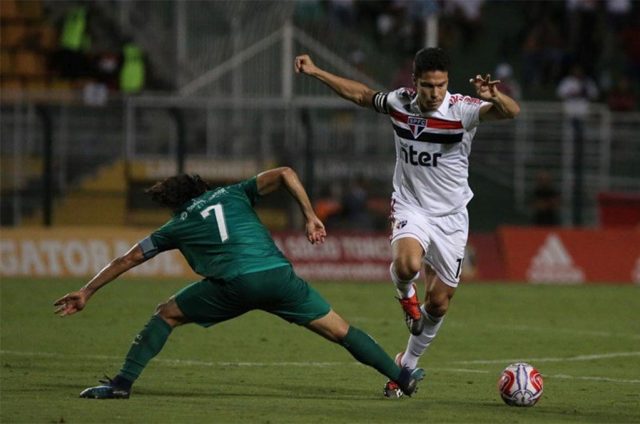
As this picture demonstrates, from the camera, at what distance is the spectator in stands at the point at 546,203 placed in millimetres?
25453

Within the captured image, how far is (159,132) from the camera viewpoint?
24.7m

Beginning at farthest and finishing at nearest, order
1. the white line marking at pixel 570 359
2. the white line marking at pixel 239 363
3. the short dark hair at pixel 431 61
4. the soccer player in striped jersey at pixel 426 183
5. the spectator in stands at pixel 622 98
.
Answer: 1. the spectator in stands at pixel 622 98
2. the white line marking at pixel 570 359
3. the white line marking at pixel 239 363
4. the soccer player in striped jersey at pixel 426 183
5. the short dark hair at pixel 431 61

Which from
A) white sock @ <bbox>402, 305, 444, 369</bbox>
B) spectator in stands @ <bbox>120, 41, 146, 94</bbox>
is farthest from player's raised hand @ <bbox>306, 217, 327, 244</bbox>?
spectator in stands @ <bbox>120, 41, 146, 94</bbox>

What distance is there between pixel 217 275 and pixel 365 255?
14075 mm

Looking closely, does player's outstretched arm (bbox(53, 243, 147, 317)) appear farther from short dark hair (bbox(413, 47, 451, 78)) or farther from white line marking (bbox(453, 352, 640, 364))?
white line marking (bbox(453, 352, 640, 364))

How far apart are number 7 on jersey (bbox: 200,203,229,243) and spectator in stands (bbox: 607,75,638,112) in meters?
20.9

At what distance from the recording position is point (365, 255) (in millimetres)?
24078

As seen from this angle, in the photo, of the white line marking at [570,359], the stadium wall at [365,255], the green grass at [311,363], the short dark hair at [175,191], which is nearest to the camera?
the green grass at [311,363]

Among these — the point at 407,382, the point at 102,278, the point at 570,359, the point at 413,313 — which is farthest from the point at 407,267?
the point at 570,359

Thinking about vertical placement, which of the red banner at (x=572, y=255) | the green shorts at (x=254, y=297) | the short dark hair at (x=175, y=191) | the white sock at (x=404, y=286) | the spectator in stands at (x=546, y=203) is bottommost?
the red banner at (x=572, y=255)

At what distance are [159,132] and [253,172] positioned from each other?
177 cm

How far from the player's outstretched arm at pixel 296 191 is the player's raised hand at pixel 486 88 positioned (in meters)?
1.47

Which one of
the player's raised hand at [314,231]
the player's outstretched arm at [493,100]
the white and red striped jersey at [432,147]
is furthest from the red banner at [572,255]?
the player's raised hand at [314,231]

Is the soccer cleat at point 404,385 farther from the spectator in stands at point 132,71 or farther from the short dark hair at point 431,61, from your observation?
the spectator in stands at point 132,71
